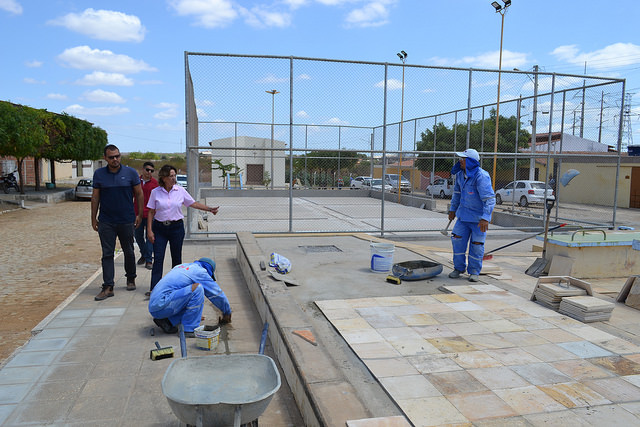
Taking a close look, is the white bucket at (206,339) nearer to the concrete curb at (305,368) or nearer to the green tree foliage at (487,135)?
the concrete curb at (305,368)

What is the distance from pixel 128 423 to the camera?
9.89ft

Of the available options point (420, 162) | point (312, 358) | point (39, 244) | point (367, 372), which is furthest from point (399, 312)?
point (420, 162)

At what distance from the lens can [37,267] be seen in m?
8.12

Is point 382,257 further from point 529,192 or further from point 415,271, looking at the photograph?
point 529,192

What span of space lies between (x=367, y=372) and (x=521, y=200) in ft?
70.5

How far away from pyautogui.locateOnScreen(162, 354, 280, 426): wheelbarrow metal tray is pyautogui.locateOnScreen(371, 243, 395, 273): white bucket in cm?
408

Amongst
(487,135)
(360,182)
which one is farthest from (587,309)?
(360,182)

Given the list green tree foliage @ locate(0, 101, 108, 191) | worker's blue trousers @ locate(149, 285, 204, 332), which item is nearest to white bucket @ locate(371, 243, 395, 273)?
worker's blue trousers @ locate(149, 285, 204, 332)

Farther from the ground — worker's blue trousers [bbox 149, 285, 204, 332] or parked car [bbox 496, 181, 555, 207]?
parked car [bbox 496, 181, 555, 207]

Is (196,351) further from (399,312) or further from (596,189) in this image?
(596,189)

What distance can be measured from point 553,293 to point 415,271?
67.4 inches

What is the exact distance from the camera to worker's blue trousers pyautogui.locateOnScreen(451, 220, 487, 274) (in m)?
6.16

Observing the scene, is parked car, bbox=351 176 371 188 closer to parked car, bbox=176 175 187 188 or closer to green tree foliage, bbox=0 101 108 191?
parked car, bbox=176 175 187 188

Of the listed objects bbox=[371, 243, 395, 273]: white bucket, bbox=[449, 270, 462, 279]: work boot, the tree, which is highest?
the tree
